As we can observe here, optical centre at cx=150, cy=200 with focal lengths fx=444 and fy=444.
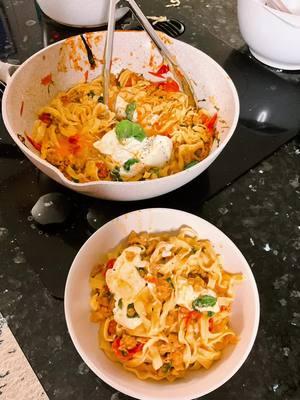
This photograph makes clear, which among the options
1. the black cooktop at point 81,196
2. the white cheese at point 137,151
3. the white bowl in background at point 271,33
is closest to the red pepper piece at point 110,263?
the black cooktop at point 81,196

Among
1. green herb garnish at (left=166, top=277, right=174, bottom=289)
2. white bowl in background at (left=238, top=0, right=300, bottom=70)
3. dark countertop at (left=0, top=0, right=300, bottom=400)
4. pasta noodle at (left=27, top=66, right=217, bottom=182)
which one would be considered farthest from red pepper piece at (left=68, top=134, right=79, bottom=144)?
white bowl in background at (left=238, top=0, right=300, bottom=70)

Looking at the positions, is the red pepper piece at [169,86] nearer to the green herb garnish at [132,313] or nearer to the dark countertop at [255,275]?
the dark countertop at [255,275]

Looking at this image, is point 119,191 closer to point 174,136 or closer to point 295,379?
point 174,136

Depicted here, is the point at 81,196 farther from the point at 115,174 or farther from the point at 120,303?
the point at 120,303

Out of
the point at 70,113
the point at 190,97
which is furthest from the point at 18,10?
the point at 190,97

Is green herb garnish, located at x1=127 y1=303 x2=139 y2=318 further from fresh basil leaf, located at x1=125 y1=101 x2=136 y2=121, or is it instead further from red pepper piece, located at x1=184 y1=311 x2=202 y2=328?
fresh basil leaf, located at x1=125 y1=101 x2=136 y2=121

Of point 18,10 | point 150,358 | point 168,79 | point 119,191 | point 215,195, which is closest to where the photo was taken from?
point 150,358

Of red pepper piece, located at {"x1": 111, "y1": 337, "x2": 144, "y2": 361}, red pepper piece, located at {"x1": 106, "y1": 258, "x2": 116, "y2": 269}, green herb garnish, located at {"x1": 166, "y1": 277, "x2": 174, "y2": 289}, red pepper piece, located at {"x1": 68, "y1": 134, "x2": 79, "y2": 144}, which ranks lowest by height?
red pepper piece, located at {"x1": 111, "y1": 337, "x2": 144, "y2": 361}
